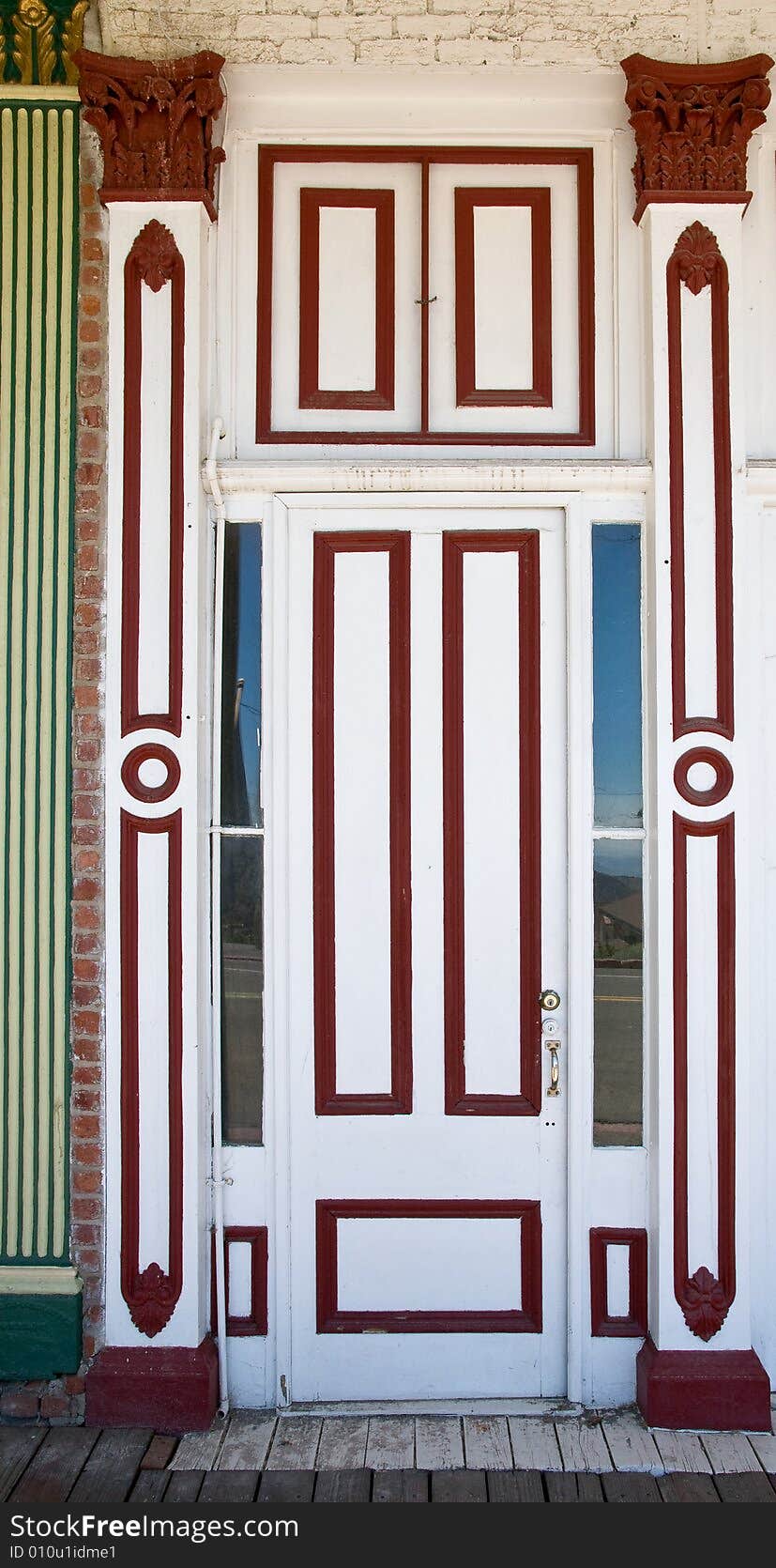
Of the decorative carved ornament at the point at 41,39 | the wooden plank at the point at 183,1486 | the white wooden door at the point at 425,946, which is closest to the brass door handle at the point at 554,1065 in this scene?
the white wooden door at the point at 425,946

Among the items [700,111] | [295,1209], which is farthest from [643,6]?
[295,1209]

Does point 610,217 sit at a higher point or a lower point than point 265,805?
higher

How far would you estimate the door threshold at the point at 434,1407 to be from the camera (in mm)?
3188

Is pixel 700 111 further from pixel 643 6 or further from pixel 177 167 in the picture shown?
pixel 177 167

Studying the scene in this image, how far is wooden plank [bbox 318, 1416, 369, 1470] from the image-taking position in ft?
9.75

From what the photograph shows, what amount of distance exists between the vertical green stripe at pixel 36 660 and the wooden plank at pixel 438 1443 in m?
1.11

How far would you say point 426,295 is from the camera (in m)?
3.29

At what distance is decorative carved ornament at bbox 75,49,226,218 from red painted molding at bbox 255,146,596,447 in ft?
0.65

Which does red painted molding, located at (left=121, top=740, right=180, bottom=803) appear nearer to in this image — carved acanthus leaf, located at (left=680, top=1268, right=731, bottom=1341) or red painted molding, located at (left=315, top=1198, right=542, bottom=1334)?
red painted molding, located at (left=315, top=1198, right=542, bottom=1334)

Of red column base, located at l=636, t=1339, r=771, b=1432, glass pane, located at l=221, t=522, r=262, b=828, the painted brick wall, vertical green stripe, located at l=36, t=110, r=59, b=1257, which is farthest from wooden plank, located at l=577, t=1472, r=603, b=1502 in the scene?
the painted brick wall

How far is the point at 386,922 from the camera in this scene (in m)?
3.29

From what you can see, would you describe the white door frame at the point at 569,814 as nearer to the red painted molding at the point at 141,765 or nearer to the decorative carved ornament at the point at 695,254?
the red painted molding at the point at 141,765

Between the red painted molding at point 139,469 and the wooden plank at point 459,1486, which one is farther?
the red painted molding at point 139,469

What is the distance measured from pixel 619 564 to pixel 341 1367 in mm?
2417
